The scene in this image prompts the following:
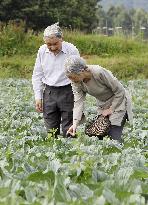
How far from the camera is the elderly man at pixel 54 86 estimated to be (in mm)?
8086

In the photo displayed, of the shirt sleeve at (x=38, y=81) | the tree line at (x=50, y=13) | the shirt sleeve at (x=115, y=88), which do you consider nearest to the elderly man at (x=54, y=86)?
the shirt sleeve at (x=38, y=81)

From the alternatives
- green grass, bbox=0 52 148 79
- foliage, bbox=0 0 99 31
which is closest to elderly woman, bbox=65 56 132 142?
green grass, bbox=0 52 148 79

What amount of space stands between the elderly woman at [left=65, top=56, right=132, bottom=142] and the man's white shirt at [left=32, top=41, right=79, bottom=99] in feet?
2.67

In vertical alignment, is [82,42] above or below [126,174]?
below

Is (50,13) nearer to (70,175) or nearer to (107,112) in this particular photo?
(107,112)

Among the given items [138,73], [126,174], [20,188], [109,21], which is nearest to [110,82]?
[126,174]

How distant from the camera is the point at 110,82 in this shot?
23.0 ft

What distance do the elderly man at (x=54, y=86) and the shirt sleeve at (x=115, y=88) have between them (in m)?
1.03

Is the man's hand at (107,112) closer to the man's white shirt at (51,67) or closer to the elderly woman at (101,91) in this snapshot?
the elderly woman at (101,91)

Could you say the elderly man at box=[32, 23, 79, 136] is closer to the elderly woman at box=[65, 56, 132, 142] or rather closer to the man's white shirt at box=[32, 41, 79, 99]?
the man's white shirt at box=[32, 41, 79, 99]

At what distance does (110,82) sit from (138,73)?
20.7 meters

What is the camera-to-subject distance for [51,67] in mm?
8164

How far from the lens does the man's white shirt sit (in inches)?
318

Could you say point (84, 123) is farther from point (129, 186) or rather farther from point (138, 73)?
point (138, 73)
